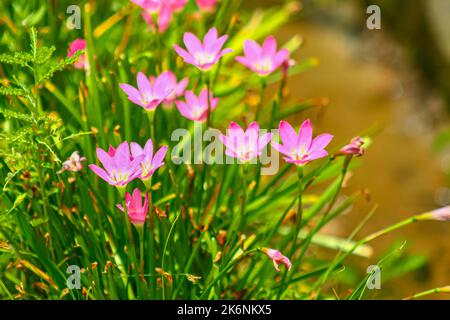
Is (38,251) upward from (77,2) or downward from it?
downward

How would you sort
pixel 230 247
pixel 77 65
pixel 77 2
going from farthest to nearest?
pixel 77 2 < pixel 77 65 < pixel 230 247

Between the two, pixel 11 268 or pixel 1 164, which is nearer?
pixel 1 164

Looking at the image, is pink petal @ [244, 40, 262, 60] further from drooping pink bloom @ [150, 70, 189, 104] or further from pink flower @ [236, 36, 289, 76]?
drooping pink bloom @ [150, 70, 189, 104]

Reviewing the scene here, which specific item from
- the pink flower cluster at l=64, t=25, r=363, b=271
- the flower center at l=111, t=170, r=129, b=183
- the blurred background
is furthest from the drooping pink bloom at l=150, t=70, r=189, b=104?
the blurred background

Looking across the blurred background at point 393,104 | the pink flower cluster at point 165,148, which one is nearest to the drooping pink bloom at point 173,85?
the pink flower cluster at point 165,148

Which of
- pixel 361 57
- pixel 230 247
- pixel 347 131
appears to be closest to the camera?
pixel 230 247

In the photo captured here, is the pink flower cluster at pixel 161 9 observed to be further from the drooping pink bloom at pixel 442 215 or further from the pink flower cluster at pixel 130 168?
the drooping pink bloom at pixel 442 215
